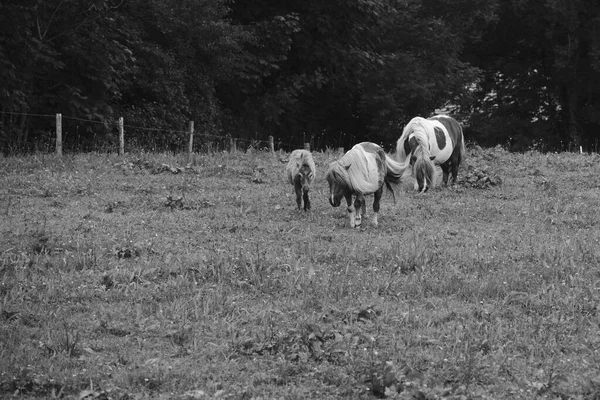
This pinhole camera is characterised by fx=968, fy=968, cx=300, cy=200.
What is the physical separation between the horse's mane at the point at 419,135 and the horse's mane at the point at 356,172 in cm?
391

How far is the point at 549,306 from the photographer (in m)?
9.98

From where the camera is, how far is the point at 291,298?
1032 centimetres

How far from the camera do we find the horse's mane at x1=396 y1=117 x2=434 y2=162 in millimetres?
18562

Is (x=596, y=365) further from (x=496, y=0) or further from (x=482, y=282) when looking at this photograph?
(x=496, y=0)

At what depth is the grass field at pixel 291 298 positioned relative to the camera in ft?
25.6

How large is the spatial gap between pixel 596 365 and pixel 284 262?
4.59 metres

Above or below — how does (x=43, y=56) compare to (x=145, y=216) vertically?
above

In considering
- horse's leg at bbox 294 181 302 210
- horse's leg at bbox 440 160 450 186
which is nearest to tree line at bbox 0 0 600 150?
horse's leg at bbox 440 160 450 186

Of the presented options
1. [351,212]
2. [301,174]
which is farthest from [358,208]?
[301,174]

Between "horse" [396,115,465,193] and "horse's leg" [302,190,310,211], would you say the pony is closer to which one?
"horse's leg" [302,190,310,211]

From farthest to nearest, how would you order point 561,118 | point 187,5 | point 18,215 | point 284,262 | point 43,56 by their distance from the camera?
1. point 561,118
2. point 187,5
3. point 43,56
4. point 18,215
5. point 284,262

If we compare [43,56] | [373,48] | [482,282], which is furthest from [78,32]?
[482,282]

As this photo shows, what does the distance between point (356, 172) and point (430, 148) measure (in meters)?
4.80

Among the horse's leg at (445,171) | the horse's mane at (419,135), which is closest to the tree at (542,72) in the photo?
the horse's leg at (445,171)
